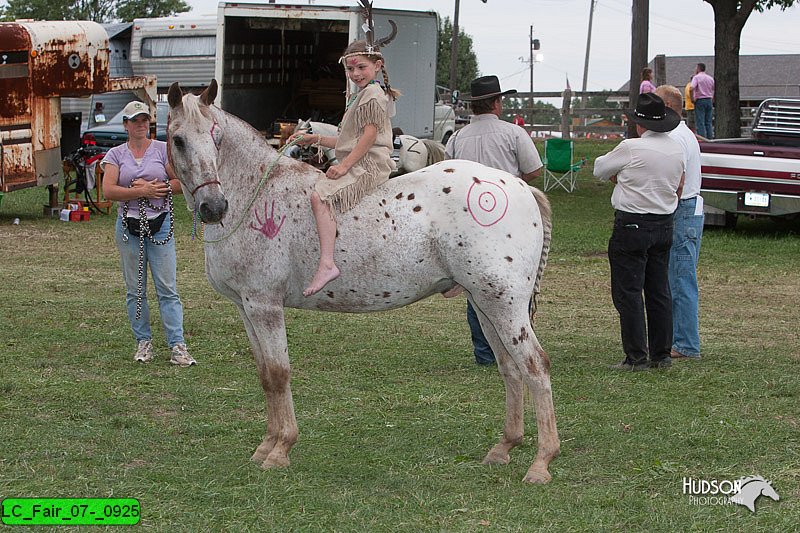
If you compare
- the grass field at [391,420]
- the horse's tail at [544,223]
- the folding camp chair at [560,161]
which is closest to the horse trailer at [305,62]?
Answer: the folding camp chair at [560,161]

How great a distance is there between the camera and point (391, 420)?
6.62 meters

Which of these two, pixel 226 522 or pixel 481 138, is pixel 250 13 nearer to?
pixel 481 138

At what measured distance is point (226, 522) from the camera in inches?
188

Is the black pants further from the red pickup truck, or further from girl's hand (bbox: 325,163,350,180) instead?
the red pickup truck

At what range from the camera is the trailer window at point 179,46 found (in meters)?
25.9

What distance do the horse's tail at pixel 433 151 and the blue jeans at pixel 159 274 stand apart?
16.1 feet

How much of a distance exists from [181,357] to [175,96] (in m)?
3.17

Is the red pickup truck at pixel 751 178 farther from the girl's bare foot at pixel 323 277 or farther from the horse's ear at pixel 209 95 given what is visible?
the horse's ear at pixel 209 95

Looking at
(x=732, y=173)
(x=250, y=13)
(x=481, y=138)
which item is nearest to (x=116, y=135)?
(x=250, y=13)

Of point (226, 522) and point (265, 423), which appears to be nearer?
point (226, 522)

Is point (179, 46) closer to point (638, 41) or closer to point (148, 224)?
point (638, 41)

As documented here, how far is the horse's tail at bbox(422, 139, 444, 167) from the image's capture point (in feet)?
41.6

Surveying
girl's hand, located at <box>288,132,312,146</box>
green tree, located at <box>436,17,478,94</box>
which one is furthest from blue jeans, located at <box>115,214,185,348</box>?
green tree, located at <box>436,17,478,94</box>

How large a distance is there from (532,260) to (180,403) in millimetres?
2848
